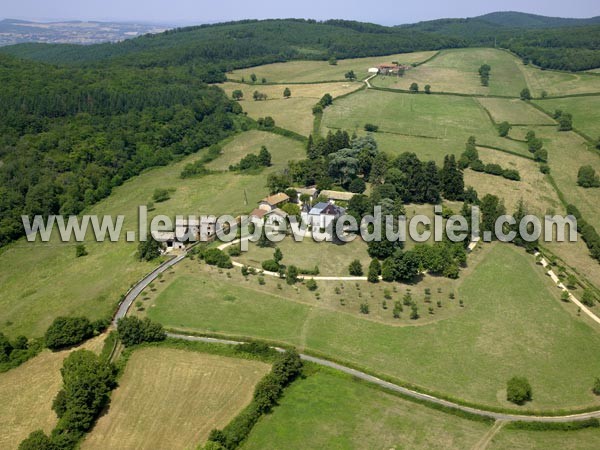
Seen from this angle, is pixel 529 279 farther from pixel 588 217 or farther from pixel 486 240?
pixel 588 217

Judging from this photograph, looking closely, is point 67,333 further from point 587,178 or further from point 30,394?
point 587,178

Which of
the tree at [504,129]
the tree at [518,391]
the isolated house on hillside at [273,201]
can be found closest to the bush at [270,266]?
the isolated house on hillside at [273,201]

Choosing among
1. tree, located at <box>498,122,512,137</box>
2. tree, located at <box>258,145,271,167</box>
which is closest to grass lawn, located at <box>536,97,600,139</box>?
tree, located at <box>498,122,512,137</box>

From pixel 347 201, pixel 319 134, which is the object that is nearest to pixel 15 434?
pixel 347 201

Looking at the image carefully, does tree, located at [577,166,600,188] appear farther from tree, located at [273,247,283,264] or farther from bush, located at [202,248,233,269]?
bush, located at [202,248,233,269]

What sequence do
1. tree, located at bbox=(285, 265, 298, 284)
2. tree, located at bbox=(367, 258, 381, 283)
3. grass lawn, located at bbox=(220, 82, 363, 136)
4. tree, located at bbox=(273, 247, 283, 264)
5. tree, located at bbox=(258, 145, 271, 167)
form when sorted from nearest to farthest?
tree, located at bbox=(285, 265, 298, 284), tree, located at bbox=(367, 258, 381, 283), tree, located at bbox=(273, 247, 283, 264), tree, located at bbox=(258, 145, 271, 167), grass lawn, located at bbox=(220, 82, 363, 136)

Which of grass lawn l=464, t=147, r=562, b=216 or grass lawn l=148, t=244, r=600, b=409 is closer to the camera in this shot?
grass lawn l=148, t=244, r=600, b=409

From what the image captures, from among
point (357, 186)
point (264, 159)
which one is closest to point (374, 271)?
point (357, 186)

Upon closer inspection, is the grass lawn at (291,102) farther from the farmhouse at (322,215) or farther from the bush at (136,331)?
the bush at (136,331)
